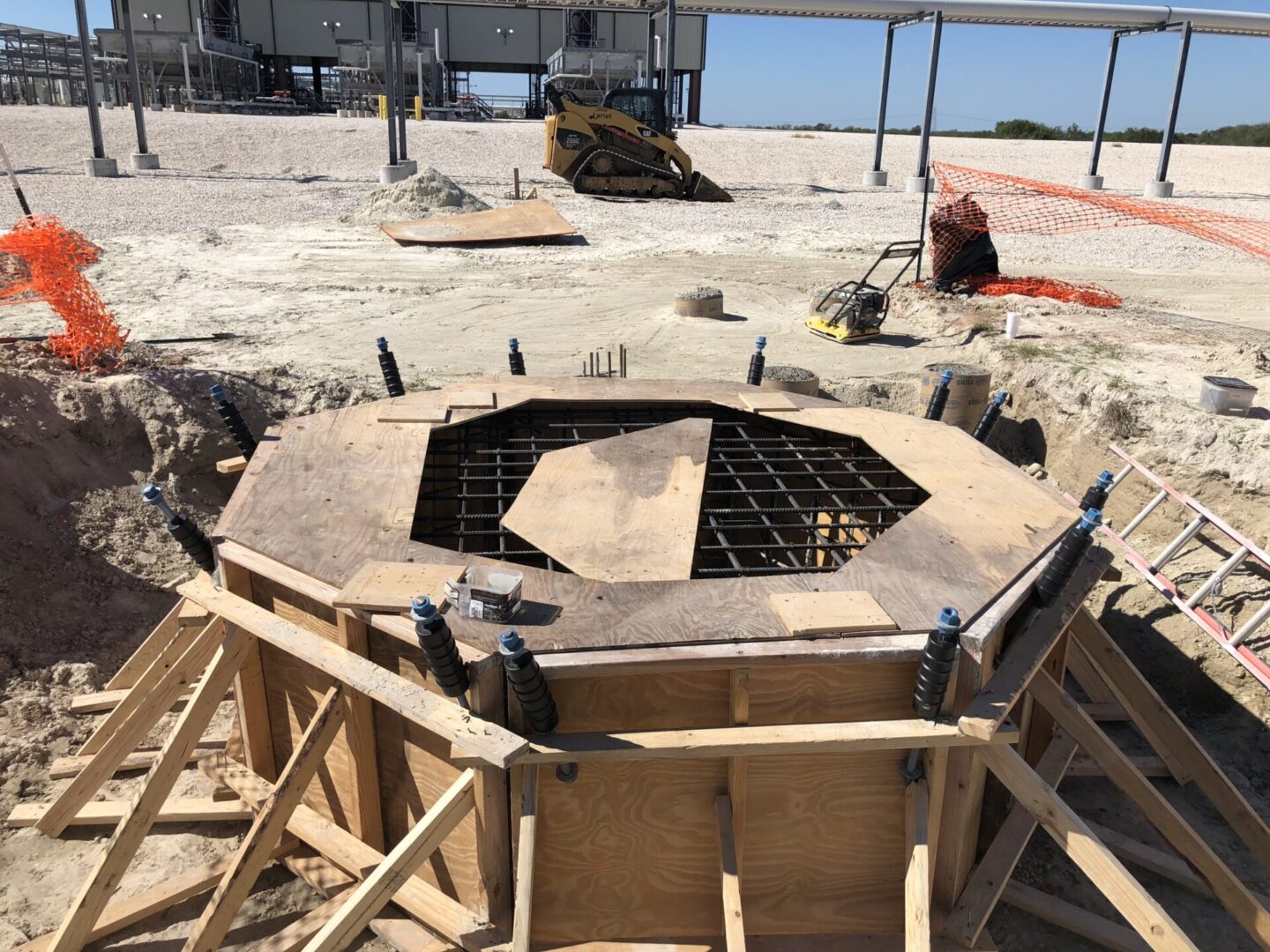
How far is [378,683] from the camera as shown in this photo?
13.0 feet

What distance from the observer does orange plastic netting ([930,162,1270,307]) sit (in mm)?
15523

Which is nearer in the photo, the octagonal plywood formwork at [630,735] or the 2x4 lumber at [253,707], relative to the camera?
the octagonal plywood formwork at [630,735]

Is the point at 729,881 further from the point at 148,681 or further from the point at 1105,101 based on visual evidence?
the point at 1105,101

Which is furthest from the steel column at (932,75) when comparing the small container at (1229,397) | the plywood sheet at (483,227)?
the small container at (1229,397)

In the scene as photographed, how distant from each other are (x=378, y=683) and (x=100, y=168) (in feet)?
84.9

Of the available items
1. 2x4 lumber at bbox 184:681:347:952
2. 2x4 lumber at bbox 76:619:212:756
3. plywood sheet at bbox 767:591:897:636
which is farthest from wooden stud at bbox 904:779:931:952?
2x4 lumber at bbox 76:619:212:756

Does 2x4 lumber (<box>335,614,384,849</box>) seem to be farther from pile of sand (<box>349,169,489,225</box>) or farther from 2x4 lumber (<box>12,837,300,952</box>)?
pile of sand (<box>349,169,489,225</box>)

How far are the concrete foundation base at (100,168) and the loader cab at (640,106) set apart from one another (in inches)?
528

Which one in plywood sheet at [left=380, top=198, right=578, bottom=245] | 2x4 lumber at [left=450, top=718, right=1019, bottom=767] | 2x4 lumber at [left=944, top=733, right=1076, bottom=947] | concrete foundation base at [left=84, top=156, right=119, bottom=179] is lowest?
2x4 lumber at [left=944, top=733, right=1076, bottom=947]

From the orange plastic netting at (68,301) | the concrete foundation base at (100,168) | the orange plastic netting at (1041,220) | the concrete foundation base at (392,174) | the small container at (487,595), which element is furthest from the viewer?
the concrete foundation base at (392,174)

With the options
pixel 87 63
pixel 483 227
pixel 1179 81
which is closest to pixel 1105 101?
pixel 1179 81

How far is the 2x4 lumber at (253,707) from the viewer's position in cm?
491

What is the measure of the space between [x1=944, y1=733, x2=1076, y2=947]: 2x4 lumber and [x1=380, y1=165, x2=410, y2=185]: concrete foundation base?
2400cm

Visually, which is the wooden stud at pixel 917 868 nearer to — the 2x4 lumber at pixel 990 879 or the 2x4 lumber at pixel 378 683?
the 2x4 lumber at pixel 990 879
